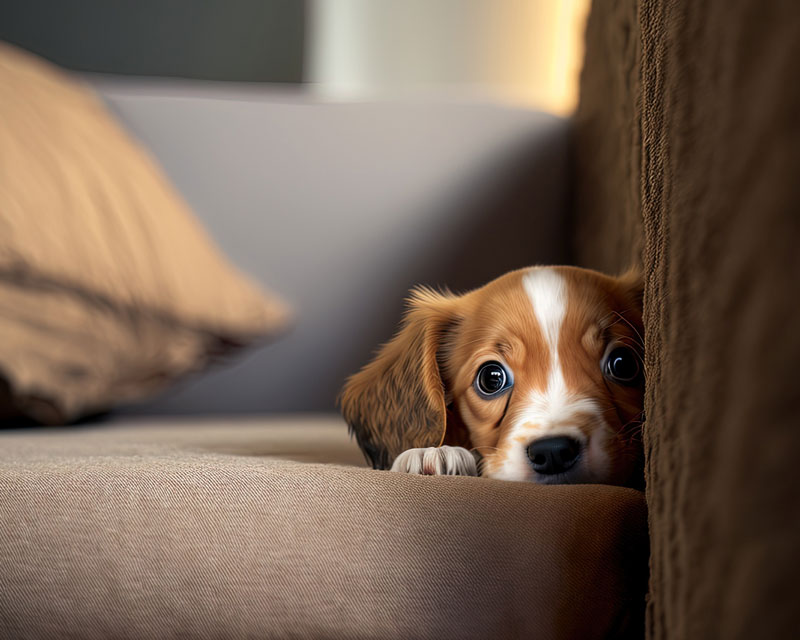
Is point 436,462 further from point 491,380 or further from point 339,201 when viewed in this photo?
point 339,201

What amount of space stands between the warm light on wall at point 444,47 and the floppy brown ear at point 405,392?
8.50ft

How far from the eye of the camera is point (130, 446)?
41.1 inches

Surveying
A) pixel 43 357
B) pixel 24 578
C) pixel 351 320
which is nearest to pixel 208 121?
pixel 351 320

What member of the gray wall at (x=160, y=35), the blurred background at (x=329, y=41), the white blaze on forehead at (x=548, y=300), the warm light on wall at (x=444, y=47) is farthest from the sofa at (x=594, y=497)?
the warm light on wall at (x=444, y=47)

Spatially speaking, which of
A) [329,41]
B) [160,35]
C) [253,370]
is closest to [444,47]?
[329,41]

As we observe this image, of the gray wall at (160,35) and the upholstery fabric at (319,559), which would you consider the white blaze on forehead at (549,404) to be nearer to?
the upholstery fabric at (319,559)

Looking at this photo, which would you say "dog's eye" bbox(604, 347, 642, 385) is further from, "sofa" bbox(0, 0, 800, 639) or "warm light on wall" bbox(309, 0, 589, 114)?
"warm light on wall" bbox(309, 0, 589, 114)

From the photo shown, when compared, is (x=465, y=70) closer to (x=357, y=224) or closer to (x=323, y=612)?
(x=357, y=224)

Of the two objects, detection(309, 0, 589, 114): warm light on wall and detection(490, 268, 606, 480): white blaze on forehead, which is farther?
detection(309, 0, 589, 114): warm light on wall

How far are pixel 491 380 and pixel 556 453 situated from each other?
18 centimetres

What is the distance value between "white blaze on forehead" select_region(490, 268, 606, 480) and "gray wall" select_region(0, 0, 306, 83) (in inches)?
104

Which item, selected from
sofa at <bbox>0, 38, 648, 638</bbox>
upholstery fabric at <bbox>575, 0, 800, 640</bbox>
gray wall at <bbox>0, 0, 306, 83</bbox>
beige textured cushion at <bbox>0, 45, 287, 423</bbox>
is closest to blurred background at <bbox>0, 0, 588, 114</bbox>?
gray wall at <bbox>0, 0, 306, 83</bbox>

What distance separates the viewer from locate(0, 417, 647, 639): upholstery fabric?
650 mm

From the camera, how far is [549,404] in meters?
0.93
